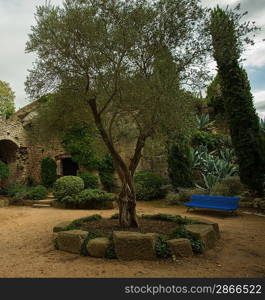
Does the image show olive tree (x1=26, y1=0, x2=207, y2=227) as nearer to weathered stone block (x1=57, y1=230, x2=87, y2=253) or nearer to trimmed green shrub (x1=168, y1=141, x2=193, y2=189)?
weathered stone block (x1=57, y1=230, x2=87, y2=253)

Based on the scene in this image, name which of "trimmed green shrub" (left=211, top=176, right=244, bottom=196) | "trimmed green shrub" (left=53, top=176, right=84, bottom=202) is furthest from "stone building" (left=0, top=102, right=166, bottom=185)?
"trimmed green shrub" (left=211, top=176, right=244, bottom=196)

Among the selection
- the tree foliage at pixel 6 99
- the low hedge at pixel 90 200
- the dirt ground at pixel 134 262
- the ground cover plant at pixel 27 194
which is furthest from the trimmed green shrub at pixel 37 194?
the tree foliage at pixel 6 99

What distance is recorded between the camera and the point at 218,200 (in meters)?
7.68

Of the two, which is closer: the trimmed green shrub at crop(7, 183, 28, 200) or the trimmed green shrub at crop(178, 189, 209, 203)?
the trimmed green shrub at crop(178, 189, 209, 203)

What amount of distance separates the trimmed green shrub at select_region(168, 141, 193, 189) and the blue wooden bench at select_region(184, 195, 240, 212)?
209 cm

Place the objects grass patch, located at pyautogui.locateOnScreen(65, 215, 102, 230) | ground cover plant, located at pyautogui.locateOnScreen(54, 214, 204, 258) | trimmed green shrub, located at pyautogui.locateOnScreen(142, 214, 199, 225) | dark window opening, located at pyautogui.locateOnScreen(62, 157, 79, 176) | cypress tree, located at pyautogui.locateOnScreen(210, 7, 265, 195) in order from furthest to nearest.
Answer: dark window opening, located at pyautogui.locateOnScreen(62, 157, 79, 176) → cypress tree, located at pyautogui.locateOnScreen(210, 7, 265, 195) → trimmed green shrub, located at pyautogui.locateOnScreen(142, 214, 199, 225) → grass patch, located at pyautogui.locateOnScreen(65, 215, 102, 230) → ground cover plant, located at pyautogui.locateOnScreen(54, 214, 204, 258)

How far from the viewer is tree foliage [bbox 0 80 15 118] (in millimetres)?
24844

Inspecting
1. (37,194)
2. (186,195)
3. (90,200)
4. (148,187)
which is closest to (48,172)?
(37,194)

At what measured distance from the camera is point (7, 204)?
35.6ft

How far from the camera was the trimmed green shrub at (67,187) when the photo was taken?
33.4 feet

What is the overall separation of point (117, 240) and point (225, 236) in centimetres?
252

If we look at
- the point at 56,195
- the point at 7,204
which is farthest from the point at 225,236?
the point at 7,204

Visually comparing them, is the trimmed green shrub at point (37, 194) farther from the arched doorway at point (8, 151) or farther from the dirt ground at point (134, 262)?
the dirt ground at point (134, 262)
